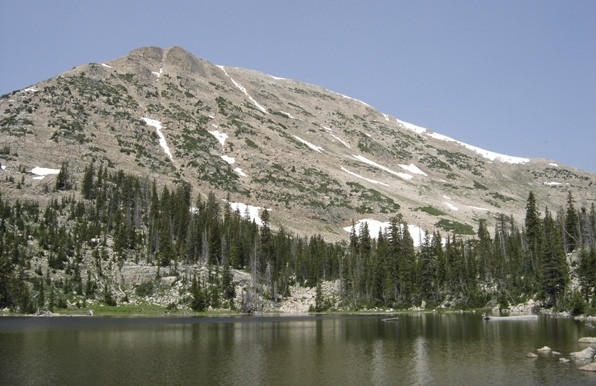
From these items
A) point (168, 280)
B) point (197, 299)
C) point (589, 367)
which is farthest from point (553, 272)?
point (168, 280)

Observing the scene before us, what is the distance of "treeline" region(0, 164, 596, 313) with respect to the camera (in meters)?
108

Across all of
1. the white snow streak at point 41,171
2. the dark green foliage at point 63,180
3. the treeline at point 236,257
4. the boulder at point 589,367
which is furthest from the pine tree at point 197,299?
the boulder at point 589,367

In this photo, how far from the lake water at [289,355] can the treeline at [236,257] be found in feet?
92.4

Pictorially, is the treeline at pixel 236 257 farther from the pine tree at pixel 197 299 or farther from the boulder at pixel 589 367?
the boulder at pixel 589 367

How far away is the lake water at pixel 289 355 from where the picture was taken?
41.3m

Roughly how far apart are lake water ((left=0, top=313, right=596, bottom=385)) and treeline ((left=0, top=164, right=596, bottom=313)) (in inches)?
1108

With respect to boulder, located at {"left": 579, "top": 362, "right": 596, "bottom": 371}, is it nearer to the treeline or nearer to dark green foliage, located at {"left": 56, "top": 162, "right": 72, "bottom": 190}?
the treeline

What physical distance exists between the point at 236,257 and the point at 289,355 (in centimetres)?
9089

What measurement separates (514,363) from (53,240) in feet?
353

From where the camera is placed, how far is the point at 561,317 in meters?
92.4

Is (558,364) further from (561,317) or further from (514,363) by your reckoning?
(561,317)

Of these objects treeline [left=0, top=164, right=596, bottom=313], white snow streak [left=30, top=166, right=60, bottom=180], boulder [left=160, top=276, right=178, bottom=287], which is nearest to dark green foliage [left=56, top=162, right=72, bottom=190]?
treeline [left=0, top=164, right=596, bottom=313]

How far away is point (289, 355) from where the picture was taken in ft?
178

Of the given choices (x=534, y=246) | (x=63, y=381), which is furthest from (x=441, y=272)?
(x=63, y=381)
